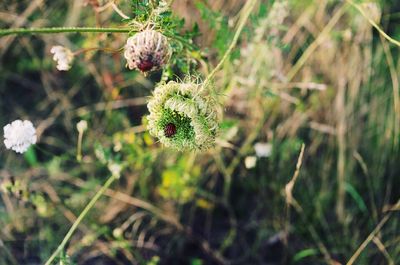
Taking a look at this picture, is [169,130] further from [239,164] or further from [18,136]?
[239,164]

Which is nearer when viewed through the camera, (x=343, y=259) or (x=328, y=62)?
(x=343, y=259)

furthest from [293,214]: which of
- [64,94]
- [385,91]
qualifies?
[64,94]

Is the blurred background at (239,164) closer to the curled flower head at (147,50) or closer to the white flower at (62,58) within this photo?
the white flower at (62,58)

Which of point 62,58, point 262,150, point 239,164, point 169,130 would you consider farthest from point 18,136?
point 239,164

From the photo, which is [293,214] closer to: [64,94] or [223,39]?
[223,39]

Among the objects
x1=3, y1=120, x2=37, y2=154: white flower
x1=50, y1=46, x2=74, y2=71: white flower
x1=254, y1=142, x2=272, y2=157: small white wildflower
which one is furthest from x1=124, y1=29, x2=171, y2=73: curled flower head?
x1=254, y1=142, x2=272, y2=157: small white wildflower

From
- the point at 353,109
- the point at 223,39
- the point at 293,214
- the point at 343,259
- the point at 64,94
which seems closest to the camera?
the point at 223,39

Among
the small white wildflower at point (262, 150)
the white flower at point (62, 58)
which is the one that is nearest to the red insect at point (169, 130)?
the white flower at point (62, 58)

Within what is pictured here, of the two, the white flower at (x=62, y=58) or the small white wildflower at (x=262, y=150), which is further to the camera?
the small white wildflower at (x=262, y=150)
